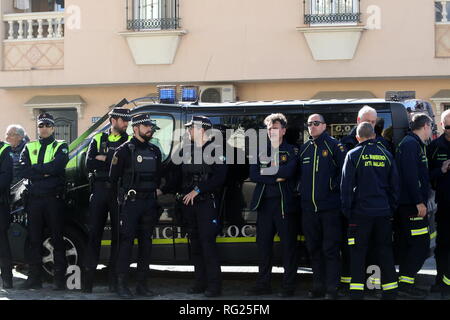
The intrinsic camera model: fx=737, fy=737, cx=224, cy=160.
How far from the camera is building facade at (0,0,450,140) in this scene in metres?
15.2

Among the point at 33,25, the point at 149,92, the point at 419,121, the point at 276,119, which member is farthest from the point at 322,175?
the point at 33,25

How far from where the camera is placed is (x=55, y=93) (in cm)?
1716

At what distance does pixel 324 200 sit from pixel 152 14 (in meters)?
10.1

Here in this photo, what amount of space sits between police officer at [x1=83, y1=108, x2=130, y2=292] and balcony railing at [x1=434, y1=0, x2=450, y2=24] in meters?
9.72

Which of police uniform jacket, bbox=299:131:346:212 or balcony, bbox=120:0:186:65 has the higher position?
balcony, bbox=120:0:186:65

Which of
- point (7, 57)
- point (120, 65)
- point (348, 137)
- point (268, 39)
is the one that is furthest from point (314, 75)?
point (348, 137)

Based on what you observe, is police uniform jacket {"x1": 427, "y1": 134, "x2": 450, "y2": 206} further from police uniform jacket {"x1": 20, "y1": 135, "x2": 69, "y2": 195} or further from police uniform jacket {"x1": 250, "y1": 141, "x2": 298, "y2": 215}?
police uniform jacket {"x1": 20, "y1": 135, "x2": 69, "y2": 195}

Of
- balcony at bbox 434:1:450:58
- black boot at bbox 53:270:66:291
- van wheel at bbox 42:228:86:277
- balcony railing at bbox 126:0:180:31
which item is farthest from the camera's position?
balcony railing at bbox 126:0:180:31

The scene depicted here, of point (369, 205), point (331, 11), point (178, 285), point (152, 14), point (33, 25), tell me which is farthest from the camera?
point (33, 25)

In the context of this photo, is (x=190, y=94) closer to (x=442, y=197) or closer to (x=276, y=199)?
(x=276, y=199)

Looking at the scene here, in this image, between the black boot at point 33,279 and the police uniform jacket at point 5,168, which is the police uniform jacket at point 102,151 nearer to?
the police uniform jacket at point 5,168

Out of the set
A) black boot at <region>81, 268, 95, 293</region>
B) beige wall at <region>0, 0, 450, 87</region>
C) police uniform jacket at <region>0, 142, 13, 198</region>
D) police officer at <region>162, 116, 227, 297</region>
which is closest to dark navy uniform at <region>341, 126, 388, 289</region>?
police officer at <region>162, 116, 227, 297</region>

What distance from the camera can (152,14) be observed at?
53.0ft

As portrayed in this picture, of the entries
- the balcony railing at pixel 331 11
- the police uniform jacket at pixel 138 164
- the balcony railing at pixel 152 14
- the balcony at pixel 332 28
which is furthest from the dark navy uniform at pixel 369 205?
the balcony railing at pixel 152 14
